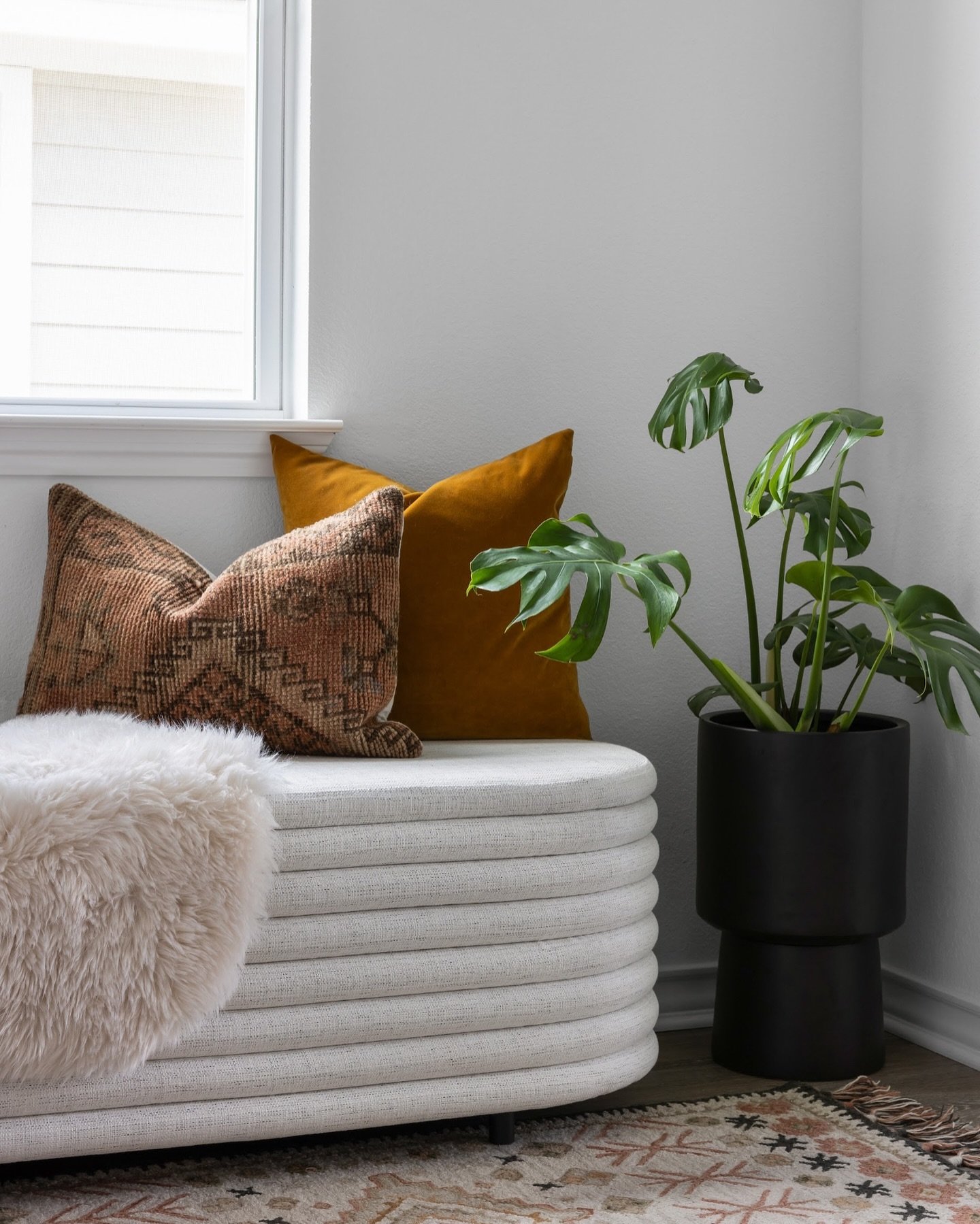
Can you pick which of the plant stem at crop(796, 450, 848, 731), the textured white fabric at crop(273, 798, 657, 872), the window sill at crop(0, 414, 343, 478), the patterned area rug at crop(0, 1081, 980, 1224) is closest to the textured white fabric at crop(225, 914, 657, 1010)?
the textured white fabric at crop(273, 798, 657, 872)

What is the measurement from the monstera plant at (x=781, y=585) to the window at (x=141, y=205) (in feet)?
2.38

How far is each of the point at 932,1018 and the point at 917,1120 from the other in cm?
41

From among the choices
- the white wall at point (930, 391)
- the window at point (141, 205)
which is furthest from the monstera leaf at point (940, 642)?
the window at point (141, 205)

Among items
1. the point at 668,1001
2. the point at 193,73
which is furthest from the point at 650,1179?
the point at 193,73

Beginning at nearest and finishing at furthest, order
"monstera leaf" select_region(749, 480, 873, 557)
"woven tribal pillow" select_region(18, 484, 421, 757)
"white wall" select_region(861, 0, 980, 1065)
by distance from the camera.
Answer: "woven tribal pillow" select_region(18, 484, 421, 757), "monstera leaf" select_region(749, 480, 873, 557), "white wall" select_region(861, 0, 980, 1065)

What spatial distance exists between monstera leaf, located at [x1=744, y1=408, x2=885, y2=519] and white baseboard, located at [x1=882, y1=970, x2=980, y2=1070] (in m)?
0.86

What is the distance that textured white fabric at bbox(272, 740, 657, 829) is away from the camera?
1460mm

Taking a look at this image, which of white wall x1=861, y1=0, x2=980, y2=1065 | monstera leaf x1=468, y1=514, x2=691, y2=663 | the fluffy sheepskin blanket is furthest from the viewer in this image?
white wall x1=861, y1=0, x2=980, y2=1065

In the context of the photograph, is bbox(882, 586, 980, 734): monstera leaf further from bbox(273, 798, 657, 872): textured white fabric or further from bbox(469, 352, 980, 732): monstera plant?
bbox(273, 798, 657, 872): textured white fabric

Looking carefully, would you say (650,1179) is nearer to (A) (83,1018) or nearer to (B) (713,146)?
(A) (83,1018)

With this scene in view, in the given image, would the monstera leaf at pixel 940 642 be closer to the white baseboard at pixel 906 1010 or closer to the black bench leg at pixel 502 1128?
the white baseboard at pixel 906 1010

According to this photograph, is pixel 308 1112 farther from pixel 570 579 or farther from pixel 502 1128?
pixel 570 579

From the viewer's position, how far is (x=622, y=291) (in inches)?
86.8

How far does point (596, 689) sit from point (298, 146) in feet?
3.39
